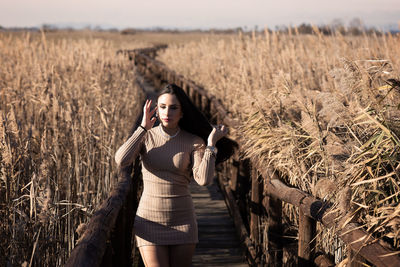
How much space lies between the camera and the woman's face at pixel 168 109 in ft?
11.4

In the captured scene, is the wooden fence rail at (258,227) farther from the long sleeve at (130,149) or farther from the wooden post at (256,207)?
the long sleeve at (130,149)

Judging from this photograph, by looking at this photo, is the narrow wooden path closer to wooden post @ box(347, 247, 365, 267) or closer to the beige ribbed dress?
the beige ribbed dress

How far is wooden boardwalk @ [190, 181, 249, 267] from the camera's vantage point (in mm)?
5137

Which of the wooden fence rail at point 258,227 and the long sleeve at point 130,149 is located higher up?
the long sleeve at point 130,149

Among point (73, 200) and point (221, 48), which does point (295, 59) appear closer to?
point (73, 200)

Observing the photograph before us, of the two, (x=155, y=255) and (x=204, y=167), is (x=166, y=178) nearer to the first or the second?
(x=204, y=167)

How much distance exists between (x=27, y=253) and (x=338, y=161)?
193cm

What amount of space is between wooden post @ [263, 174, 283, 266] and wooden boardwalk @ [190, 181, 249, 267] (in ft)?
2.14

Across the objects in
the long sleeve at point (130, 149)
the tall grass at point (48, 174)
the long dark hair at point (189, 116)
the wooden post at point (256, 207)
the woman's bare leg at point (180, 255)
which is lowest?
the wooden post at point (256, 207)

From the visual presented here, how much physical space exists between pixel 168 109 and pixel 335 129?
152cm

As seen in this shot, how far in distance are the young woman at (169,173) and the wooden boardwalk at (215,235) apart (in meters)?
1.65

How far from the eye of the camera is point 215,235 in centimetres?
578

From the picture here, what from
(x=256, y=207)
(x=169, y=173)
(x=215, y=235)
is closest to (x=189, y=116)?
(x=169, y=173)

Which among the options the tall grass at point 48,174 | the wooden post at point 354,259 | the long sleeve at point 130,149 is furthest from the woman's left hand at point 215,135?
the wooden post at point 354,259
